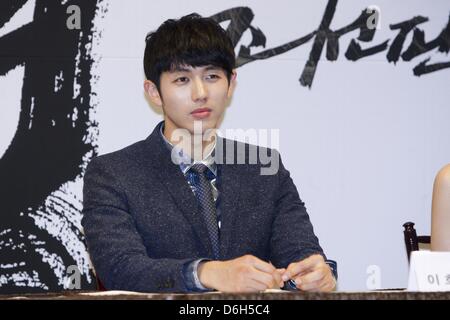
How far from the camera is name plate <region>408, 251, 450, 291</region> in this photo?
4.50 ft

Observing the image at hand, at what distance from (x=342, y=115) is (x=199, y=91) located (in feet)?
4.33

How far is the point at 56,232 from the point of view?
3.24 m

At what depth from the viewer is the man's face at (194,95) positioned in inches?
90.4

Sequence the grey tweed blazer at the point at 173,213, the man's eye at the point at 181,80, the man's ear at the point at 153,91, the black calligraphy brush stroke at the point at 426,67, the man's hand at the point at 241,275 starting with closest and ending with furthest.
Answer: the man's hand at the point at 241,275
the grey tweed blazer at the point at 173,213
the man's eye at the point at 181,80
the man's ear at the point at 153,91
the black calligraphy brush stroke at the point at 426,67

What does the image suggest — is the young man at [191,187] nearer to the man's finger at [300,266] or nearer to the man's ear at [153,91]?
the man's ear at [153,91]

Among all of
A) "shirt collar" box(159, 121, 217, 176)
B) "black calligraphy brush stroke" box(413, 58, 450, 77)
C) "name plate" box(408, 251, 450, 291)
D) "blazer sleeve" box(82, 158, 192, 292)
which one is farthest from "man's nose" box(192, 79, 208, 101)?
"black calligraphy brush stroke" box(413, 58, 450, 77)

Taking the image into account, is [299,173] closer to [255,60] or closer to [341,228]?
[341,228]

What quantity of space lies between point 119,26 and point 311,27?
0.85 meters

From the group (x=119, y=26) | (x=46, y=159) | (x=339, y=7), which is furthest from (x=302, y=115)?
(x=46, y=159)

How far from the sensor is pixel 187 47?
2309mm

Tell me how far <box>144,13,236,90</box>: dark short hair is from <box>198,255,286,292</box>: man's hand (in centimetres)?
76

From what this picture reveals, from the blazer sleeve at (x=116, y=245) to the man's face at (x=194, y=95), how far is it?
0.89 feet

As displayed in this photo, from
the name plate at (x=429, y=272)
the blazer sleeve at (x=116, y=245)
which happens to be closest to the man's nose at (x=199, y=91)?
the blazer sleeve at (x=116, y=245)

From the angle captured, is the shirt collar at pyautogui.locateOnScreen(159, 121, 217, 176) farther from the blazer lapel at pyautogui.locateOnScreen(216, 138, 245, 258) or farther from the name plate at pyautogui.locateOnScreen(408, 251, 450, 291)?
the name plate at pyautogui.locateOnScreen(408, 251, 450, 291)
